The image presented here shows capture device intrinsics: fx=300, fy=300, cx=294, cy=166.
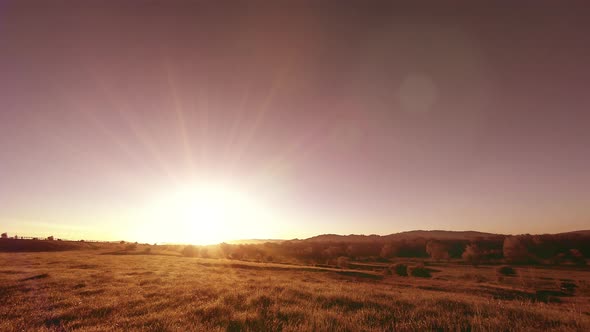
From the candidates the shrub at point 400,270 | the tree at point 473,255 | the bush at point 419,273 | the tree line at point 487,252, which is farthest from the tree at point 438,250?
the bush at point 419,273

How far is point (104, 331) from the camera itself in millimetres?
8805

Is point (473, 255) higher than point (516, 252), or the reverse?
point (516, 252)

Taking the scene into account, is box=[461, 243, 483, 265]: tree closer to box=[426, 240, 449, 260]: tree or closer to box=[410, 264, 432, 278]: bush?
box=[426, 240, 449, 260]: tree

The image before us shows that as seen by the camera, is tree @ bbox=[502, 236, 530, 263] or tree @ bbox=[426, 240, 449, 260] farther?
tree @ bbox=[426, 240, 449, 260]

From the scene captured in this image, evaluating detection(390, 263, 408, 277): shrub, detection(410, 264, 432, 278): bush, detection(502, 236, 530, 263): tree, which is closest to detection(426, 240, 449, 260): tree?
detection(502, 236, 530, 263): tree

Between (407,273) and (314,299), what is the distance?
43.2 m

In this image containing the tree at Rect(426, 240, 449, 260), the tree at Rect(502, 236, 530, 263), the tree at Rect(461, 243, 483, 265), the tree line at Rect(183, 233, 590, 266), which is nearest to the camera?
the tree line at Rect(183, 233, 590, 266)

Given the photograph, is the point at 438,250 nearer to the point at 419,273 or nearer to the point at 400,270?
the point at 400,270

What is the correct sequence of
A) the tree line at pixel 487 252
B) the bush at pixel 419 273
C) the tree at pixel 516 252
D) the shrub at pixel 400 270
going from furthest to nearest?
the tree at pixel 516 252 < the tree line at pixel 487 252 < the shrub at pixel 400 270 < the bush at pixel 419 273

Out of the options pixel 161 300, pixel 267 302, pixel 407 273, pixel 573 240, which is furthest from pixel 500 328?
pixel 573 240

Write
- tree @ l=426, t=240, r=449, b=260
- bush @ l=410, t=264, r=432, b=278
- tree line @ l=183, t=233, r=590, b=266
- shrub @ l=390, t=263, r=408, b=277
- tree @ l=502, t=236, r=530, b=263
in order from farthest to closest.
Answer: tree @ l=426, t=240, r=449, b=260, tree @ l=502, t=236, r=530, b=263, tree line @ l=183, t=233, r=590, b=266, shrub @ l=390, t=263, r=408, b=277, bush @ l=410, t=264, r=432, b=278

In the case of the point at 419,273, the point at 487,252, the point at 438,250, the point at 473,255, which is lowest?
the point at 419,273

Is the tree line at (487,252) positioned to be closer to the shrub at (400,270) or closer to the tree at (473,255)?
the tree at (473,255)

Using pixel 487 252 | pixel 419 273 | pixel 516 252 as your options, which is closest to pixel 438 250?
pixel 487 252
